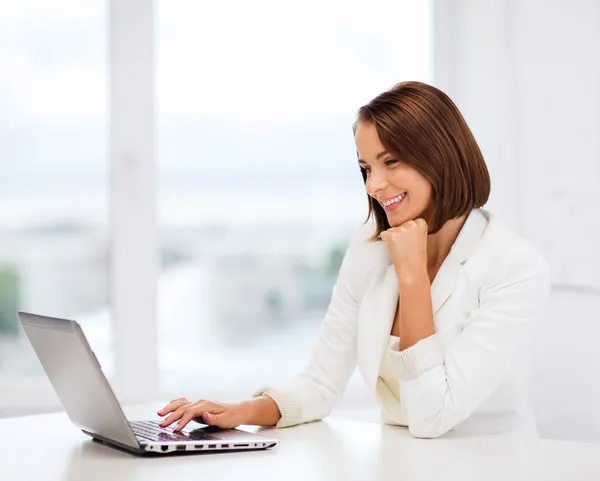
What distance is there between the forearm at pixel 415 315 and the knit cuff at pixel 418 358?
2cm

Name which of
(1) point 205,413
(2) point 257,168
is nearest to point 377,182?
(1) point 205,413

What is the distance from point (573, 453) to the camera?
139 centimetres

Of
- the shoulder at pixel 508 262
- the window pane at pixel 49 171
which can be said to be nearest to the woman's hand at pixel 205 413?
the shoulder at pixel 508 262

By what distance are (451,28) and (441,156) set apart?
1363 millimetres

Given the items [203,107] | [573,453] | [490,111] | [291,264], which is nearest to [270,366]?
[291,264]

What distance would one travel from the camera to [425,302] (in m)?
1.70

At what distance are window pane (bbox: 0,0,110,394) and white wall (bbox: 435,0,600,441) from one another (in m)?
1.35

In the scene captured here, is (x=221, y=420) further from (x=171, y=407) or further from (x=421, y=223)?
(x=421, y=223)

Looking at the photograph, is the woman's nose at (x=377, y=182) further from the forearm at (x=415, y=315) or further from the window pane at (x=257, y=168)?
the window pane at (x=257, y=168)

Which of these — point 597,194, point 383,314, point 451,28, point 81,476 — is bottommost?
point 81,476

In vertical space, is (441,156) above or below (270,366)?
above

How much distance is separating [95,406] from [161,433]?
6.0 inches

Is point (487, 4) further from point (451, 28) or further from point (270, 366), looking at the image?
point (270, 366)

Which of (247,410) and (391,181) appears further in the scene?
(391,181)
